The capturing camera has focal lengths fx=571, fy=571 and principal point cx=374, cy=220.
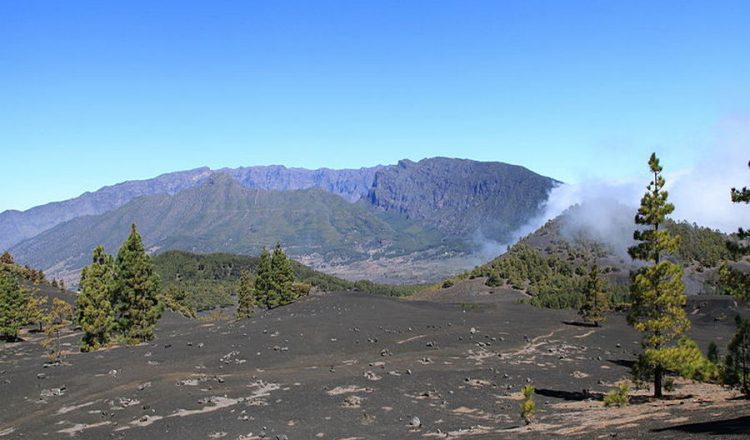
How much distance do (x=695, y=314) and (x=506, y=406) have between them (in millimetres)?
60023

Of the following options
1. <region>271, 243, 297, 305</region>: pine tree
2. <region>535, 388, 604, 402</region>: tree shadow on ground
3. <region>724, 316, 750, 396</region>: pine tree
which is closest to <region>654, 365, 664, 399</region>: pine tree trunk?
<region>535, 388, 604, 402</region>: tree shadow on ground

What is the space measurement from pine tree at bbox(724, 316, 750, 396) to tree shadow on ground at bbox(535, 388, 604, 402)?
6.94 meters

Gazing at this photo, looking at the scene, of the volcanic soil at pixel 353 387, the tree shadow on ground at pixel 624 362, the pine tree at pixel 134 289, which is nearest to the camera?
the volcanic soil at pixel 353 387

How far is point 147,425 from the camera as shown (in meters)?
26.2

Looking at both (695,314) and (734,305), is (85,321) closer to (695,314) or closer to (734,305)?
(695,314)

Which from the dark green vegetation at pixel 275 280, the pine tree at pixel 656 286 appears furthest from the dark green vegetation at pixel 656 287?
the dark green vegetation at pixel 275 280

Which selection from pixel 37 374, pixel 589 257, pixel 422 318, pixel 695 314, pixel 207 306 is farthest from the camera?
pixel 207 306

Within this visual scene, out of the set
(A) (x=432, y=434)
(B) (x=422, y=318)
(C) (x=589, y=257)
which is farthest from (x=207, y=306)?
(A) (x=432, y=434)

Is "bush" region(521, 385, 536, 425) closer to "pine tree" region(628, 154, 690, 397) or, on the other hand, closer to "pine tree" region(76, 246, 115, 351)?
"pine tree" region(628, 154, 690, 397)

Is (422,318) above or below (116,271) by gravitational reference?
below

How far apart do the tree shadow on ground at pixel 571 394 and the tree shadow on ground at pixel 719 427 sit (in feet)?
40.9

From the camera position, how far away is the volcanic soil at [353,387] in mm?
24891

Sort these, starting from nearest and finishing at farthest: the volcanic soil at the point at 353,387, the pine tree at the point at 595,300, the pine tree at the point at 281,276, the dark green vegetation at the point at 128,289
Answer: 1. the volcanic soil at the point at 353,387
2. the dark green vegetation at the point at 128,289
3. the pine tree at the point at 595,300
4. the pine tree at the point at 281,276

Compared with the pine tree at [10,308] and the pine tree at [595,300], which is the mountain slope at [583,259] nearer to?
the pine tree at [595,300]
